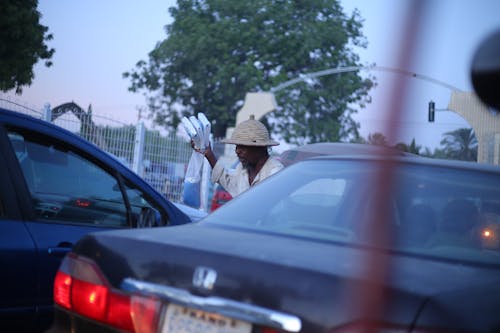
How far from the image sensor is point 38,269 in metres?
→ 3.05

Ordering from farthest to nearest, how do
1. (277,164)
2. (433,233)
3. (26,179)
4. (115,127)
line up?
(115,127) → (277,164) → (26,179) → (433,233)

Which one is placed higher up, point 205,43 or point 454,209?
point 205,43

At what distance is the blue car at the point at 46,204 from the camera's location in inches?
118

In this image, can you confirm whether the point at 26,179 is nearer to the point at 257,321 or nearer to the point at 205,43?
the point at 257,321

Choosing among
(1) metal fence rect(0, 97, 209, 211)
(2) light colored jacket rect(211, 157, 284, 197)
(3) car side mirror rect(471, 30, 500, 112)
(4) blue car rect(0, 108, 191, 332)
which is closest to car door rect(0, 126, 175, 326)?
(4) blue car rect(0, 108, 191, 332)

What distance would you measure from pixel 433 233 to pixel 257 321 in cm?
97

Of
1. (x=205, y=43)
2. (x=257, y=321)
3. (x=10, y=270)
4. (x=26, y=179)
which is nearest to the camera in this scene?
(x=257, y=321)

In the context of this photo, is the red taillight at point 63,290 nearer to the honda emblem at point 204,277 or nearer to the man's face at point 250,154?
the honda emblem at point 204,277

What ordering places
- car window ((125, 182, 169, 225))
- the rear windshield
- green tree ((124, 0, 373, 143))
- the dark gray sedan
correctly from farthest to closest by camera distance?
green tree ((124, 0, 373, 143)), car window ((125, 182, 169, 225)), the rear windshield, the dark gray sedan

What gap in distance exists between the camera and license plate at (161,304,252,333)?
176cm

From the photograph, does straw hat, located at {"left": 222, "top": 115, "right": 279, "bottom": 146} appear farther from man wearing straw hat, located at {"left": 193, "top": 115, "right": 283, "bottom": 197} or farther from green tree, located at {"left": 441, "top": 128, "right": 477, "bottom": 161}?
green tree, located at {"left": 441, "top": 128, "right": 477, "bottom": 161}

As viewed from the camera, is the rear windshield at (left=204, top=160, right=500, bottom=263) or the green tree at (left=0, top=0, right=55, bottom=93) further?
the green tree at (left=0, top=0, right=55, bottom=93)

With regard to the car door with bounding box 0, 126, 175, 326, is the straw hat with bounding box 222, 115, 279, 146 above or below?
→ above

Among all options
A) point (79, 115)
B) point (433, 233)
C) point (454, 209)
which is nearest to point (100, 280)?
point (433, 233)
